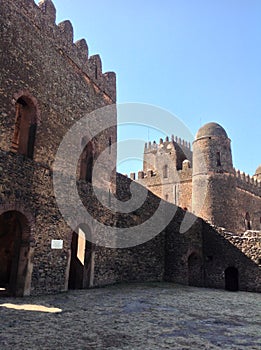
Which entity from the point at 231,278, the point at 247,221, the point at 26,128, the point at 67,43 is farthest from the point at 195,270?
the point at 67,43

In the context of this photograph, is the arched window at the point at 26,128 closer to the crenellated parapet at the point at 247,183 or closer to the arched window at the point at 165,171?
the crenellated parapet at the point at 247,183

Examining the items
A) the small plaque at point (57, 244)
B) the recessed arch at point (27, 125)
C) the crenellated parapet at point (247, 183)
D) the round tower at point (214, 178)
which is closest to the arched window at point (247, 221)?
the crenellated parapet at point (247, 183)

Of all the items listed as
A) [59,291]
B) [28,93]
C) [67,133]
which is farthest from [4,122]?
[59,291]

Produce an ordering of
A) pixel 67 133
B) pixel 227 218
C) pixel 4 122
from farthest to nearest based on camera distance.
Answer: pixel 227 218
pixel 67 133
pixel 4 122

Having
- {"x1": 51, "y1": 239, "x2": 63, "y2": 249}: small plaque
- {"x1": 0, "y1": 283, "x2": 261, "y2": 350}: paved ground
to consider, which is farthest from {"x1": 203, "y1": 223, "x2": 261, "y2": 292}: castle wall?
{"x1": 51, "y1": 239, "x2": 63, "y2": 249}: small plaque

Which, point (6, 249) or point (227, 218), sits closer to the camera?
point (6, 249)

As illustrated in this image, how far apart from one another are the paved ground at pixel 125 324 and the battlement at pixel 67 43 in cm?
832

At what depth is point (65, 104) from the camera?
36.4 feet

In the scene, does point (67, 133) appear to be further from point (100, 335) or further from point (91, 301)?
point (100, 335)

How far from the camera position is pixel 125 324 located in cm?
622

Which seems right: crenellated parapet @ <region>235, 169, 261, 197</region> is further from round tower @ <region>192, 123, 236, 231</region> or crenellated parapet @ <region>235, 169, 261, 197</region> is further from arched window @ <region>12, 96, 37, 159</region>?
arched window @ <region>12, 96, 37, 159</region>

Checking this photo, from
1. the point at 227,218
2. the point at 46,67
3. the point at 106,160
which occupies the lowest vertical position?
the point at 227,218

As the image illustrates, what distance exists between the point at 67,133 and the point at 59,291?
522 centimetres

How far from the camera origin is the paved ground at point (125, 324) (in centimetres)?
493
